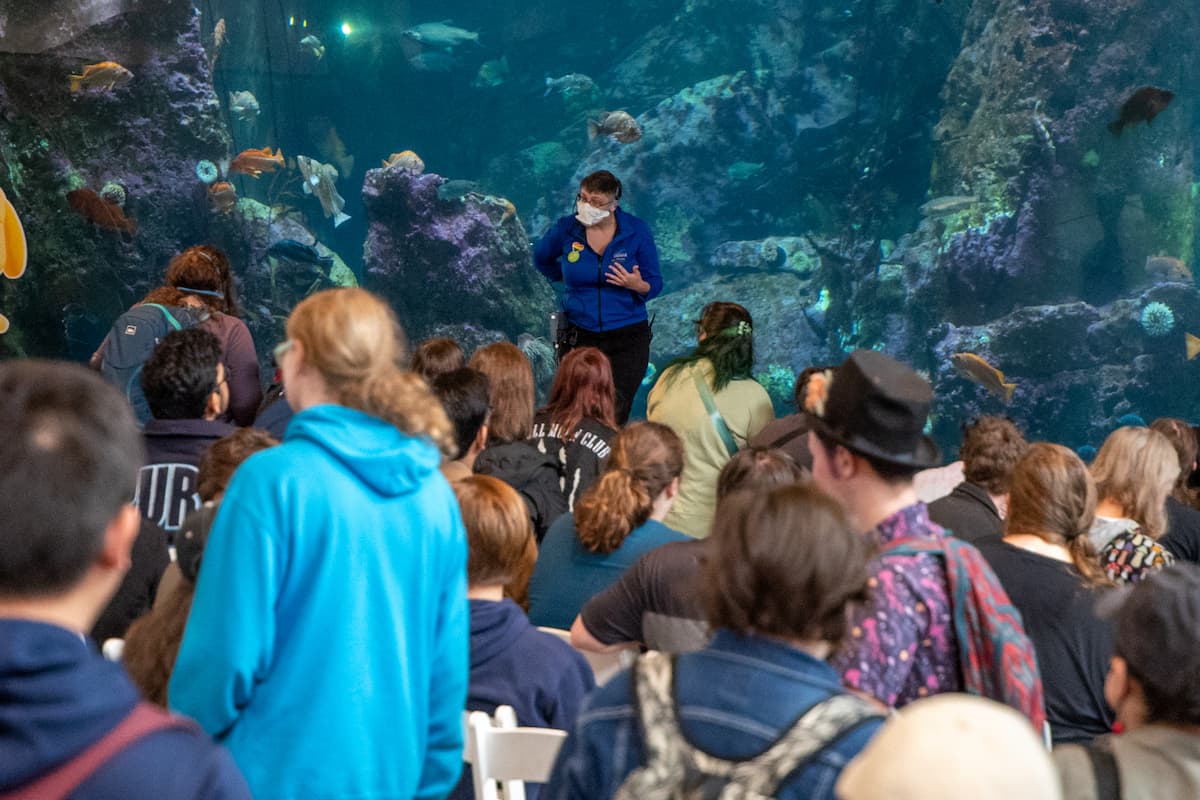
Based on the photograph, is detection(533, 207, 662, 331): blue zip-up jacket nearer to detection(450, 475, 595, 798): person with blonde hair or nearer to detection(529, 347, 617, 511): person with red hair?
detection(529, 347, 617, 511): person with red hair

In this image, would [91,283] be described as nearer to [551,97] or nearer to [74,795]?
[551,97]

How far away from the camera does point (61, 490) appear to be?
3.95ft

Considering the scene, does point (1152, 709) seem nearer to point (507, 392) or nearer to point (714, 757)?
point (714, 757)

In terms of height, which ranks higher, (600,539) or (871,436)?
(871,436)

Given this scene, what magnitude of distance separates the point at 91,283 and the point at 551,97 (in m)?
6.79

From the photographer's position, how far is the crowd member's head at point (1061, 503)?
2754mm

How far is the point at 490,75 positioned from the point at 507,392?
11.5 meters

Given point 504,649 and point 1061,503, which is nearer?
point 504,649

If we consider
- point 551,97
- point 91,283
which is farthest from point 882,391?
point 551,97

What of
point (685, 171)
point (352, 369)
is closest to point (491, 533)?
point (352, 369)

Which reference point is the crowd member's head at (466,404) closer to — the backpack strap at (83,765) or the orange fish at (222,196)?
the backpack strap at (83,765)

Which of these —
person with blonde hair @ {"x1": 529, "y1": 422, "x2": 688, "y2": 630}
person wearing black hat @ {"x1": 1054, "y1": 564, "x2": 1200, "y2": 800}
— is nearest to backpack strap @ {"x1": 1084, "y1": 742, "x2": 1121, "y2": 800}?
person wearing black hat @ {"x1": 1054, "y1": 564, "x2": 1200, "y2": 800}

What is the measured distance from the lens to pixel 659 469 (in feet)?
10.8

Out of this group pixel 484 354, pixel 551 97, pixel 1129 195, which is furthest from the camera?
pixel 551 97
